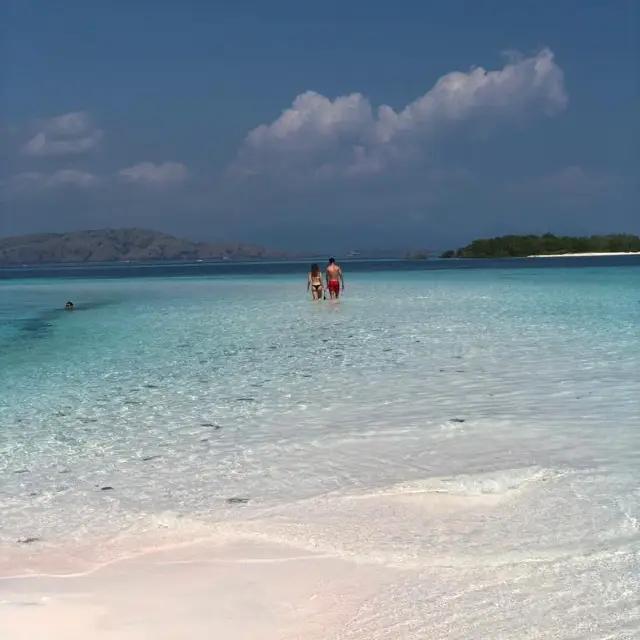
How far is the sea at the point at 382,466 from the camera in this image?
490 cm

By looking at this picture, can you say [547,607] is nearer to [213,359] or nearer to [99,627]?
[99,627]

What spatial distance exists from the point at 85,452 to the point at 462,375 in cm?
671

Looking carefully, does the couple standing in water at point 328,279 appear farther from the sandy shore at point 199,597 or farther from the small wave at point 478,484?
the sandy shore at point 199,597

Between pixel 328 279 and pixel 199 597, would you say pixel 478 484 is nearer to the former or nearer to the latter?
pixel 199 597

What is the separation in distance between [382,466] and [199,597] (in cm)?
329

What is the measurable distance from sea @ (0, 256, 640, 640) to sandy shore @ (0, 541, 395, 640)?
0.23m

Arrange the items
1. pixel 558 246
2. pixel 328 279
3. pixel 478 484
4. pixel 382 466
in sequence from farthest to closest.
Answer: pixel 558 246
pixel 328 279
pixel 382 466
pixel 478 484

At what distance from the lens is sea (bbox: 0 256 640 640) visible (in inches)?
193

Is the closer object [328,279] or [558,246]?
[328,279]

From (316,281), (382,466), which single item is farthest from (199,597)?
(316,281)

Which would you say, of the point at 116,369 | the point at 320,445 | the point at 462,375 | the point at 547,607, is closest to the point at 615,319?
the point at 462,375

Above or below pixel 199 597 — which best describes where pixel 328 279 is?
above

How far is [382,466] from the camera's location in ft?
25.5

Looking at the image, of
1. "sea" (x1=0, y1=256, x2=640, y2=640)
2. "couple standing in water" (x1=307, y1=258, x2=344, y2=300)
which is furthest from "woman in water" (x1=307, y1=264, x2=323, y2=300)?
"sea" (x1=0, y1=256, x2=640, y2=640)
